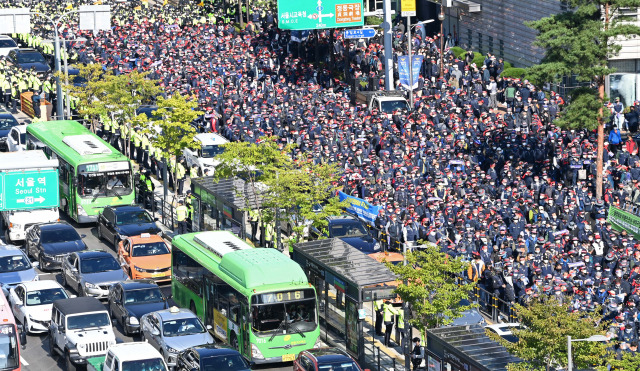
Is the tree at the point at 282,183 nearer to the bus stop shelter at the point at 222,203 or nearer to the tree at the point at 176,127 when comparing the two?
the bus stop shelter at the point at 222,203

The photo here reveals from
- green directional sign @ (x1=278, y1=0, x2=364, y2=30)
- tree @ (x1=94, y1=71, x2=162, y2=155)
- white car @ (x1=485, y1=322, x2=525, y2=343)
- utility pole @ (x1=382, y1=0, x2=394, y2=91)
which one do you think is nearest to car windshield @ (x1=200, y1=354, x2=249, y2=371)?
white car @ (x1=485, y1=322, x2=525, y2=343)

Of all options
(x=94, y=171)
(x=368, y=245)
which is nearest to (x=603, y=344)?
(x=368, y=245)

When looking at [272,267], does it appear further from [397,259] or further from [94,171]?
[94,171]

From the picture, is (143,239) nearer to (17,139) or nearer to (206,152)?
(206,152)

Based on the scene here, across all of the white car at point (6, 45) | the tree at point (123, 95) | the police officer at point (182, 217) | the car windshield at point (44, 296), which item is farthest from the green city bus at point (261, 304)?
the white car at point (6, 45)

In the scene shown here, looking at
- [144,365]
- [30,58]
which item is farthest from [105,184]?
[30,58]

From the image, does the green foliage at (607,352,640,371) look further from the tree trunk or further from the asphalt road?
the tree trunk
